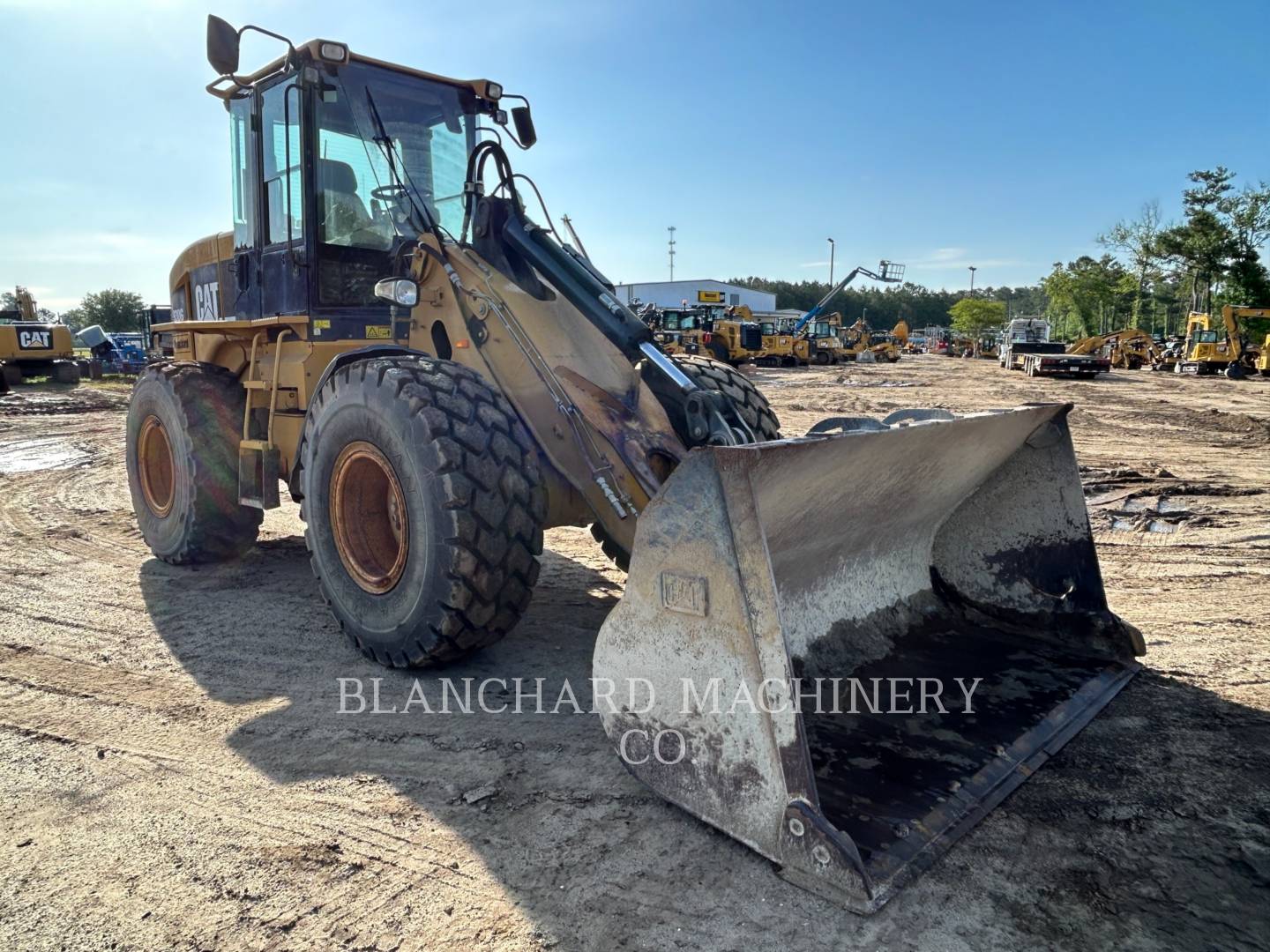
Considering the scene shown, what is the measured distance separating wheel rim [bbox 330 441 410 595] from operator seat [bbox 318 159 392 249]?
145 cm

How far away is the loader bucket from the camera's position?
233cm

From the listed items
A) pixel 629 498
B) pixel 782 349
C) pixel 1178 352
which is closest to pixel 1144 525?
pixel 629 498

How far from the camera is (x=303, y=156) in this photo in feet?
14.5

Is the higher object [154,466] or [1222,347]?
[1222,347]

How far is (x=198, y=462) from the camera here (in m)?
5.14

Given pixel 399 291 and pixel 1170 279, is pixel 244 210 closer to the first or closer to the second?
pixel 399 291

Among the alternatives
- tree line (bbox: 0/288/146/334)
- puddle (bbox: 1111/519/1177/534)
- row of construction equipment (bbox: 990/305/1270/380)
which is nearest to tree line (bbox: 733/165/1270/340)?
row of construction equipment (bbox: 990/305/1270/380)

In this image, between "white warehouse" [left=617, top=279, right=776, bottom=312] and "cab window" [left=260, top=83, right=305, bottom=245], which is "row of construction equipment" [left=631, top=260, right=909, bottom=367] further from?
"white warehouse" [left=617, top=279, right=776, bottom=312]

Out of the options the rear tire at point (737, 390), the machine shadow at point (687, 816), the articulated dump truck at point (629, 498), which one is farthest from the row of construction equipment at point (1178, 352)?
the machine shadow at point (687, 816)

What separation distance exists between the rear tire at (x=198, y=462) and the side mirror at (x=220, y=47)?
1.94 m

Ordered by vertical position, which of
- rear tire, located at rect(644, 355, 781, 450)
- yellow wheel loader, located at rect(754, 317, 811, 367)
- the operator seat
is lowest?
rear tire, located at rect(644, 355, 781, 450)

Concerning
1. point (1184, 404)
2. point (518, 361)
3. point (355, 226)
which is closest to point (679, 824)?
point (518, 361)

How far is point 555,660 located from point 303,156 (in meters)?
2.85

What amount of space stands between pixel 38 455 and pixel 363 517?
9.20 meters
